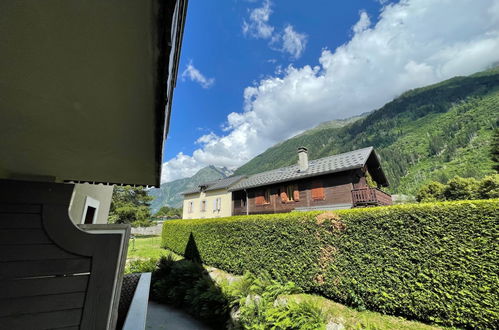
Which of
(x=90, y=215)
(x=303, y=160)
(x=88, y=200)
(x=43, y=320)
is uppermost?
(x=303, y=160)

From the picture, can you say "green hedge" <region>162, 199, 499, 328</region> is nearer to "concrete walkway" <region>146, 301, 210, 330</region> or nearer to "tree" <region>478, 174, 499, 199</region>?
"concrete walkway" <region>146, 301, 210, 330</region>

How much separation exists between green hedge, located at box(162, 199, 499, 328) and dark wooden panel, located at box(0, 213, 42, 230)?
6.96 metres

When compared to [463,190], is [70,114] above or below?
below

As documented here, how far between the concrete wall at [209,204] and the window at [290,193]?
8.09m

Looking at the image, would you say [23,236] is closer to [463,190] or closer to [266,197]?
[266,197]

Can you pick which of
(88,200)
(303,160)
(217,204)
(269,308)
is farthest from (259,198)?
(88,200)

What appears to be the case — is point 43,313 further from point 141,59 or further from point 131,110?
point 141,59

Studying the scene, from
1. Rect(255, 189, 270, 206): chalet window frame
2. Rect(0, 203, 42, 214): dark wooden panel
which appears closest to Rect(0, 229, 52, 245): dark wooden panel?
Rect(0, 203, 42, 214): dark wooden panel

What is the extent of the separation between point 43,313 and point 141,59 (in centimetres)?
157

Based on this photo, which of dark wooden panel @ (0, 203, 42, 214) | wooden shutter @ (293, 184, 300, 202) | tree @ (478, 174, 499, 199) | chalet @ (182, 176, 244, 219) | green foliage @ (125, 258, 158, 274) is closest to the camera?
dark wooden panel @ (0, 203, 42, 214)

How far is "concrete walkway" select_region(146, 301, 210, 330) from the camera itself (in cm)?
640

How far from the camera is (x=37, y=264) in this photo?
1.25 m

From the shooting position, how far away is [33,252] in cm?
126

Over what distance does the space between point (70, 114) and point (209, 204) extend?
84.9 ft
